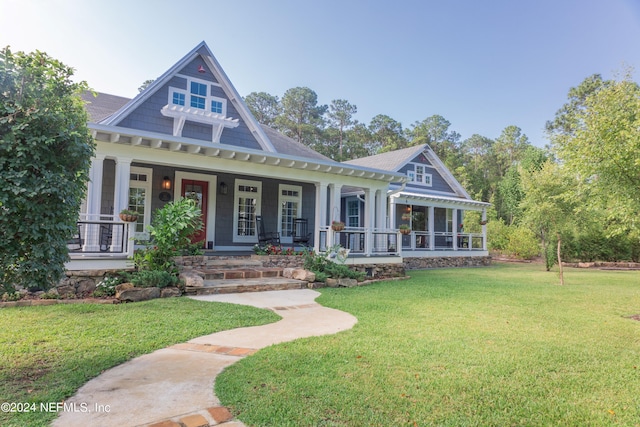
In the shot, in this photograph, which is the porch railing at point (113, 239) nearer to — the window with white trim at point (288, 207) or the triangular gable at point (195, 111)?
the triangular gable at point (195, 111)

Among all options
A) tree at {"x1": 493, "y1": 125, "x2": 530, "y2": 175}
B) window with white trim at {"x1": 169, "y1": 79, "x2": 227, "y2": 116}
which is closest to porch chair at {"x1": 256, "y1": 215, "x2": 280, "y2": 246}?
window with white trim at {"x1": 169, "y1": 79, "x2": 227, "y2": 116}

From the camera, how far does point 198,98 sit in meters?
10.8

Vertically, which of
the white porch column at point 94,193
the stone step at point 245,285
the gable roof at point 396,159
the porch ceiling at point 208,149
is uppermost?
the gable roof at point 396,159

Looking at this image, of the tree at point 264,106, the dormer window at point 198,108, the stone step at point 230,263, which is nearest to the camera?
the stone step at point 230,263

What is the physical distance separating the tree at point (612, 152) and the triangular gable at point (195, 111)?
25.6ft

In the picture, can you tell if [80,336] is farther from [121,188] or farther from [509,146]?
[509,146]

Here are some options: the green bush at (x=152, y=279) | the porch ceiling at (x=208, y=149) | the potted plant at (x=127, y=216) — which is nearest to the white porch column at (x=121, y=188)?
the porch ceiling at (x=208, y=149)

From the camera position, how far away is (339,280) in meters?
8.53

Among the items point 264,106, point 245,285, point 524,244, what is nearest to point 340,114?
point 264,106

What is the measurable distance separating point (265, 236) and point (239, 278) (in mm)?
3101

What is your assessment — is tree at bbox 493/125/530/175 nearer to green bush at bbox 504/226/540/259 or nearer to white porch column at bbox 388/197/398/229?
green bush at bbox 504/226/540/259

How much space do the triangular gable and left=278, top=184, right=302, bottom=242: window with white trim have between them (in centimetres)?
178

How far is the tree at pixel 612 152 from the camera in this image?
20.0 ft

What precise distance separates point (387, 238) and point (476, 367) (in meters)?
8.58
